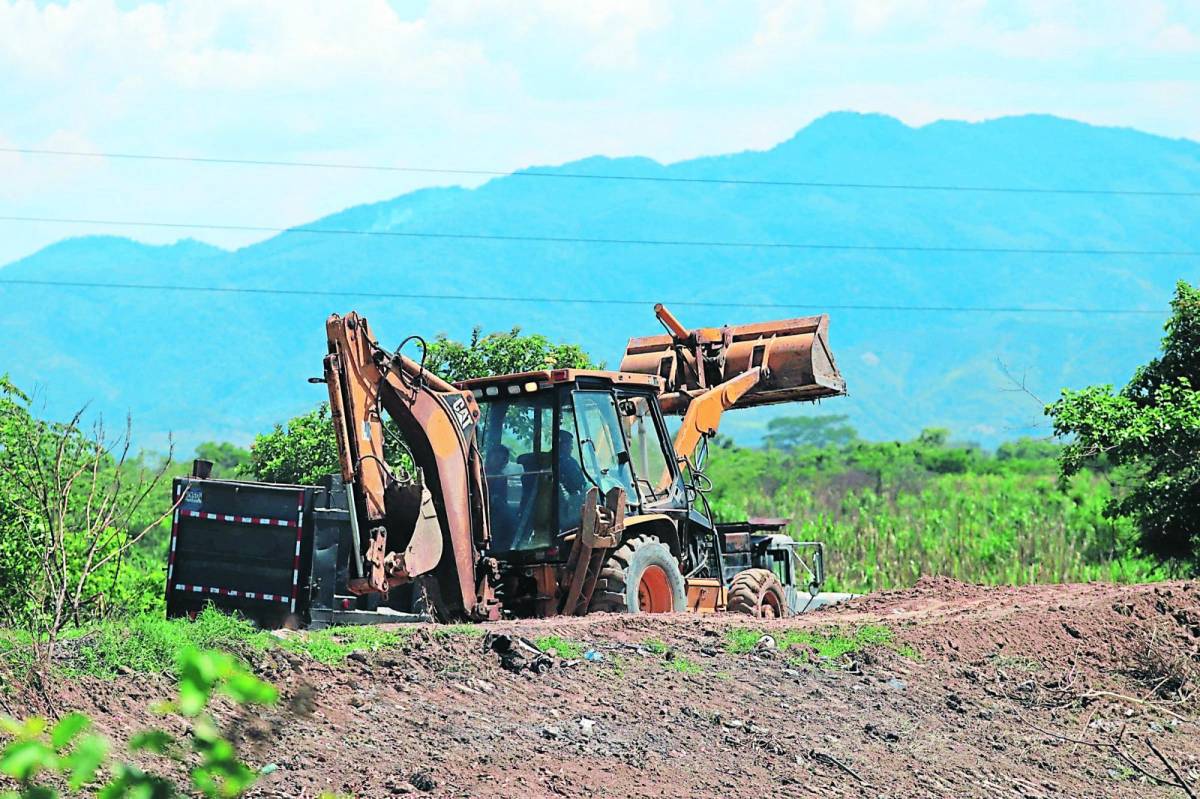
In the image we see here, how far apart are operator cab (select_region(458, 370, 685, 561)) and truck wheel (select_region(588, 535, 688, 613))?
430 mm

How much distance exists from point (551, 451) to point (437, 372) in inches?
352

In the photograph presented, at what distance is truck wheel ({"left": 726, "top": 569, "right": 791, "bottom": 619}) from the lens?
49.6 feet

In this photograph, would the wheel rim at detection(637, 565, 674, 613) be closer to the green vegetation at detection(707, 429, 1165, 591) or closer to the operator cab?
the operator cab

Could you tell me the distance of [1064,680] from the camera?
11656mm

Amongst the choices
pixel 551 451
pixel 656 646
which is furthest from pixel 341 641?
pixel 551 451

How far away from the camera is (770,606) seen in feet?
52.0

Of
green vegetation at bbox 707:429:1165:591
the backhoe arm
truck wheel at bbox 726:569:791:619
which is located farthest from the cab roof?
green vegetation at bbox 707:429:1165:591

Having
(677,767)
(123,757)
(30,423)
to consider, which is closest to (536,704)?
(677,767)

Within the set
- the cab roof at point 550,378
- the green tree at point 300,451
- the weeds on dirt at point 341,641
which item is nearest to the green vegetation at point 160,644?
the weeds on dirt at point 341,641

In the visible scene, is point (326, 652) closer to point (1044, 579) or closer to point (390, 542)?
point (390, 542)

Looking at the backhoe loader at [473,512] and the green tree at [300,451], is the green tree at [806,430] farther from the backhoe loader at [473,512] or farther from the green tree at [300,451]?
the backhoe loader at [473,512]

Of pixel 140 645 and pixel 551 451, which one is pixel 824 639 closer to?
pixel 551 451

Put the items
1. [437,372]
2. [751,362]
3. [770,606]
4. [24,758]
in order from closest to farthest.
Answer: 1. [24,758]
2. [770,606]
3. [751,362]
4. [437,372]

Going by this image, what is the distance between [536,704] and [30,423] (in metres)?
9.91
